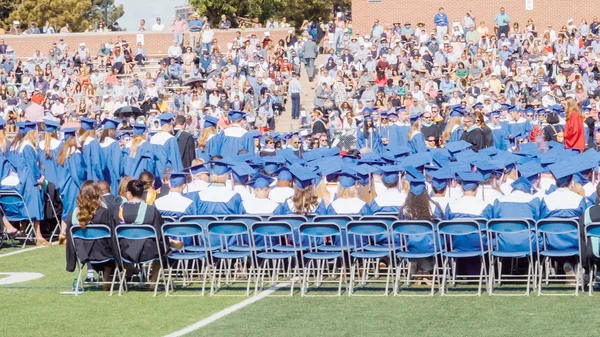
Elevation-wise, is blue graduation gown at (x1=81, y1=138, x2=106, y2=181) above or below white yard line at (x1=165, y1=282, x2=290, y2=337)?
above

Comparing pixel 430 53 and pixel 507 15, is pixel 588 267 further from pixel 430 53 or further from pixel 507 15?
pixel 507 15

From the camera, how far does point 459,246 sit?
1081cm

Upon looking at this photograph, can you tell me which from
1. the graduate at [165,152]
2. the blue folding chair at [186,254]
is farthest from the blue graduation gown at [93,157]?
the blue folding chair at [186,254]

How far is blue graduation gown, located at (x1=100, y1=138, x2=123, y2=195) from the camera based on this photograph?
53.6 ft

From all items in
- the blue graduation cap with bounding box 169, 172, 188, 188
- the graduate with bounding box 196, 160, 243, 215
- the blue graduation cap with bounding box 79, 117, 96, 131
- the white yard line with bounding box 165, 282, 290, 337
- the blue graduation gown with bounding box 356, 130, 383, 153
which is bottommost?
the blue graduation gown with bounding box 356, 130, 383, 153

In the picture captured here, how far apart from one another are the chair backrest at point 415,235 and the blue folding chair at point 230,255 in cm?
137

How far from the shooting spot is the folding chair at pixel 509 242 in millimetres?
10281

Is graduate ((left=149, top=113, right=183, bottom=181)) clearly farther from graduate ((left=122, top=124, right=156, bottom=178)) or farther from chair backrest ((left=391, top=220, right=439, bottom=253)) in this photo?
chair backrest ((left=391, top=220, right=439, bottom=253))

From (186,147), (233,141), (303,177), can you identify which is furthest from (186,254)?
(233,141)

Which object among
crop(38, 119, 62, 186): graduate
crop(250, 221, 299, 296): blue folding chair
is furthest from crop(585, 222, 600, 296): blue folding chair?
crop(38, 119, 62, 186): graduate

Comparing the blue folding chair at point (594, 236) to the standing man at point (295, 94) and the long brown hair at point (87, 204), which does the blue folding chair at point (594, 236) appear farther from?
the standing man at point (295, 94)

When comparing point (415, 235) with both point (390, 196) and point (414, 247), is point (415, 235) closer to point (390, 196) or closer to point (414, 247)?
point (414, 247)

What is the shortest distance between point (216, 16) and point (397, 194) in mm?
35684

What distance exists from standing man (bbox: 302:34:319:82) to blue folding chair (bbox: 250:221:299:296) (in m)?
20.7
